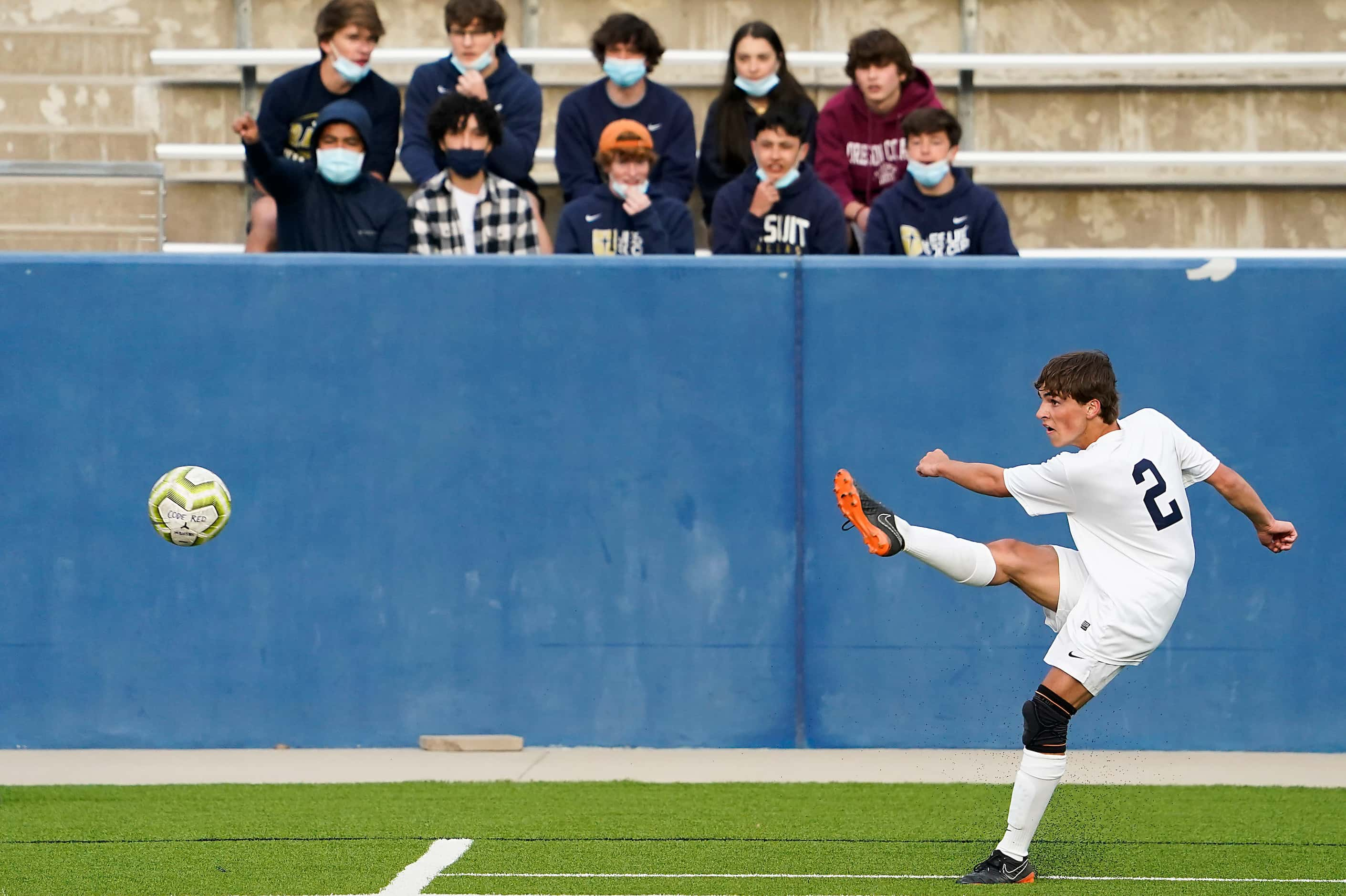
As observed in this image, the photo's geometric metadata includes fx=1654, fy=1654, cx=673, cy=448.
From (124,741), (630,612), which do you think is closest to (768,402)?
(630,612)

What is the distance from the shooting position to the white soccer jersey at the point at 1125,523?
230 inches

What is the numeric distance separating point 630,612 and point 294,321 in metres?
2.28

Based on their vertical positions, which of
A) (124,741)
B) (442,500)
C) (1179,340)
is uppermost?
(1179,340)

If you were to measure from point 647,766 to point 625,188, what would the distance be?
321cm

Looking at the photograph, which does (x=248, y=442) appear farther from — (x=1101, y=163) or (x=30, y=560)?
(x=1101, y=163)

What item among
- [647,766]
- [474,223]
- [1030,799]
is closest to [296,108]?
[474,223]

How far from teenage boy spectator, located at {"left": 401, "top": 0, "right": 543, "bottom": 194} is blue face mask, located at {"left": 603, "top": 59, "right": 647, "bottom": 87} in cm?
48

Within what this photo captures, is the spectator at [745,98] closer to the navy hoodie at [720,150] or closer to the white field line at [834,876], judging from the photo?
the navy hoodie at [720,150]

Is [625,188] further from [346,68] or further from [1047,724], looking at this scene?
[1047,724]

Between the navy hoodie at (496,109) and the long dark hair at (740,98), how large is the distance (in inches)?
45.2

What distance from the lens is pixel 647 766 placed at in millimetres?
8078

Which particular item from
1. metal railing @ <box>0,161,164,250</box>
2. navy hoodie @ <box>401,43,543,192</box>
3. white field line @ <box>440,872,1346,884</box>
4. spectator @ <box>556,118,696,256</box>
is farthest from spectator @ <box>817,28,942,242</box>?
white field line @ <box>440,872,1346,884</box>

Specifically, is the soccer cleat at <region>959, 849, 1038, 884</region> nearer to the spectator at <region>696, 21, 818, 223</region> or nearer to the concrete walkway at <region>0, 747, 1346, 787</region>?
the concrete walkway at <region>0, 747, 1346, 787</region>

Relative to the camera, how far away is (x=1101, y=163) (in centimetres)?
1141
